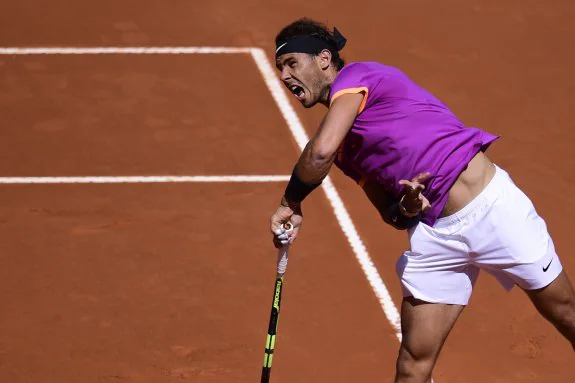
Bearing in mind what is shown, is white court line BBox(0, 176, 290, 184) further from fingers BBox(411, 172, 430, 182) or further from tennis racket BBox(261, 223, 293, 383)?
fingers BBox(411, 172, 430, 182)

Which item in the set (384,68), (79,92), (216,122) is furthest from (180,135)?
(384,68)

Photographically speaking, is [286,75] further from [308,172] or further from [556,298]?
[556,298]

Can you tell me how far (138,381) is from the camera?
7.95m

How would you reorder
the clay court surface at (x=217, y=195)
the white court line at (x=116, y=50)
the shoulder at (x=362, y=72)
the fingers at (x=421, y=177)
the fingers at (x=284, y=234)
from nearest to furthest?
the fingers at (x=421, y=177) < the shoulder at (x=362, y=72) < the fingers at (x=284, y=234) < the clay court surface at (x=217, y=195) < the white court line at (x=116, y=50)

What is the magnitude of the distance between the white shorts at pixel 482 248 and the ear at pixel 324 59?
36.9 inches

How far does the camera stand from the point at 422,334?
21.5ft

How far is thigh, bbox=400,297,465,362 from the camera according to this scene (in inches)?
259

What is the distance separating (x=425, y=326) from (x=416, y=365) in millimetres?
214

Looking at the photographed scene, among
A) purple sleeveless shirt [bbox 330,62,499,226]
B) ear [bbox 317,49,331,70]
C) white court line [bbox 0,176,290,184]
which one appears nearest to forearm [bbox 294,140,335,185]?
purple sleeveless shirt [bbox 330,62,499,226]

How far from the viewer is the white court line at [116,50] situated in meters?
12.5

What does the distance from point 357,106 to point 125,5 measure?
7.85m

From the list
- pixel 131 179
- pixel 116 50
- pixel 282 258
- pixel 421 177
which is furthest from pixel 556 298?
pixel 116 50

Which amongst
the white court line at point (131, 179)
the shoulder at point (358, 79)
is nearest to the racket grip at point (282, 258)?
the shoulder at point (358, 79)

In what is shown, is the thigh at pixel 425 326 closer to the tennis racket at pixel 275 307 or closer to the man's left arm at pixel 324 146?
the tennis racket at pixel 275 307
